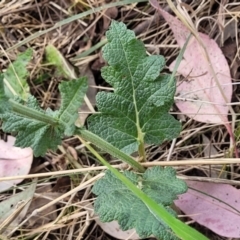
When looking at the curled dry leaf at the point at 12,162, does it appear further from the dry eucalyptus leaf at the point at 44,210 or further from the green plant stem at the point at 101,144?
the green plant stem at the point at 101,144

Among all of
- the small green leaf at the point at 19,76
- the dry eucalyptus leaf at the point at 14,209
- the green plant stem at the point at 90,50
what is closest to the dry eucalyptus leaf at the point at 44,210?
the dry eucalyptus leaf at the point at 14,209

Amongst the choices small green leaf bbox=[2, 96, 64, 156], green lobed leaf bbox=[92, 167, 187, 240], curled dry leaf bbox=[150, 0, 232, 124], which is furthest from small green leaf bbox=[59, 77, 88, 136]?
curled dry leaf bbox=[150, 0, 232, 124]

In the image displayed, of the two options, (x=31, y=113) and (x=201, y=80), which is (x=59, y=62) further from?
(x=31, y=113)

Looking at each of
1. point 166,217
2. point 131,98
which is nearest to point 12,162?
point 131,98

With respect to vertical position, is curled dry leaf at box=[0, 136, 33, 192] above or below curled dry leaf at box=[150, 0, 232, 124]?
below

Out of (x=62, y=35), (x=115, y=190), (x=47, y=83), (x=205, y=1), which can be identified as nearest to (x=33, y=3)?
(x=62, y=35)

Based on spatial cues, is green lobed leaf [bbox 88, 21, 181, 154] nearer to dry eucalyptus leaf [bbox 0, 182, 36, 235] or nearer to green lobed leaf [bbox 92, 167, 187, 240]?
green lobed leaf [bbox 92, 167, 187, 240]
